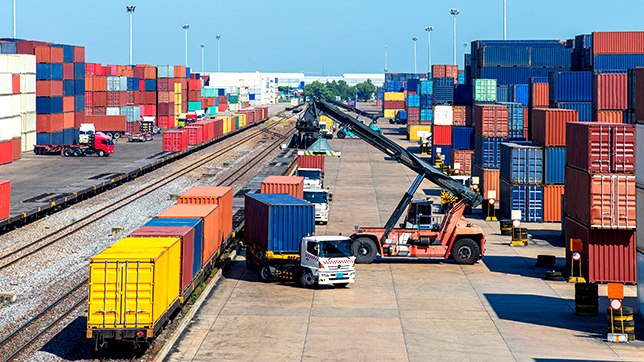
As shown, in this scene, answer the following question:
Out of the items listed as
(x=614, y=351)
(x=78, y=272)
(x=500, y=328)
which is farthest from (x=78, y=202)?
(x=614, y=351)

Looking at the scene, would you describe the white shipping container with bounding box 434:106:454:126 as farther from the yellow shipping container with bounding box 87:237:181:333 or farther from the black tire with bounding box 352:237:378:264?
the yellow shipping container with bounding box 87:237:181:333

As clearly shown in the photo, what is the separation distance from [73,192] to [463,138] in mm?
38850

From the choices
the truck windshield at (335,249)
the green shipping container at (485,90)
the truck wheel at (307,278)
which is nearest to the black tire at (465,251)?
the truck windshield at (335,249)

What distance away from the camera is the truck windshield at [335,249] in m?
29.7

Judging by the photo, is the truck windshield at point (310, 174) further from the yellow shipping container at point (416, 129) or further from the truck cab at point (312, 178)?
the yellow shipping container at point (416, 129)

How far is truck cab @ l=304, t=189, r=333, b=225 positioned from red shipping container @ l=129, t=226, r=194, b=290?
19.3 m

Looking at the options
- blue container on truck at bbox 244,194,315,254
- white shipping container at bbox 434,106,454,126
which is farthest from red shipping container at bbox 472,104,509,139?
white shipping container at bbox 434,106,454,126

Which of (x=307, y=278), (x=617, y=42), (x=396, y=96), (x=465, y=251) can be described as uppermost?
(x=396, y=96)

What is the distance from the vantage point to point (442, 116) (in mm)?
91188

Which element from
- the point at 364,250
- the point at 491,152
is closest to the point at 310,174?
the point at 491,152

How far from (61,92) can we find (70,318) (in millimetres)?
74009

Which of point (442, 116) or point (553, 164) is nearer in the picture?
point (553, 164)

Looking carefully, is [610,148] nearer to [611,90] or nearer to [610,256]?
[610,256]

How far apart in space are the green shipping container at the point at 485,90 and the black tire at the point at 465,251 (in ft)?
129
